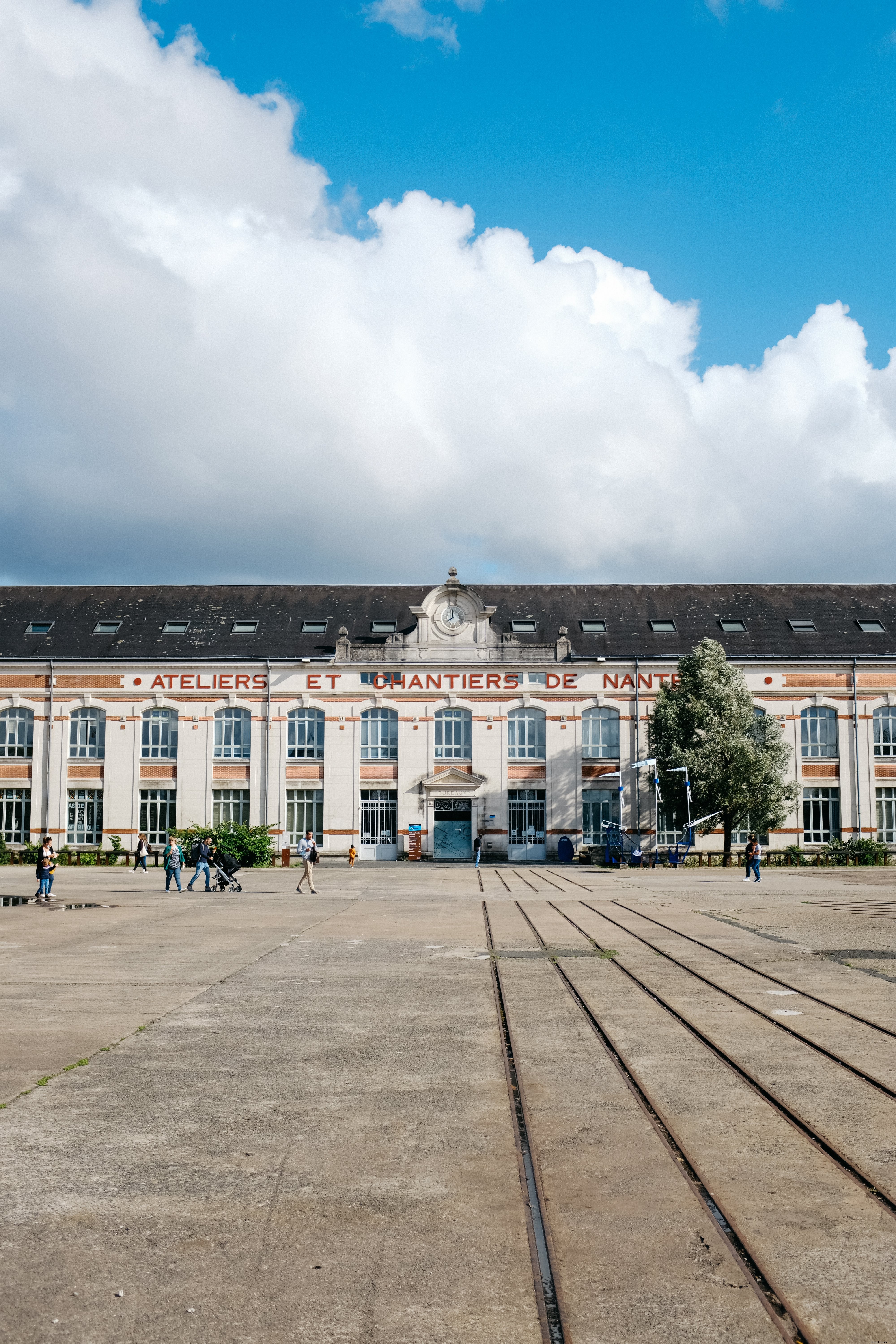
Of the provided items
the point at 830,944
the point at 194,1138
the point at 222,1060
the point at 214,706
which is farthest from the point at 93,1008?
the point at 214,706

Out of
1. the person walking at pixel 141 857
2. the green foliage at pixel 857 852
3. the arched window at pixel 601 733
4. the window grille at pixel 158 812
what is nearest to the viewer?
the person walking at pixel 141 857

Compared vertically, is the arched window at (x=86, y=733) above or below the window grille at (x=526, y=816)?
above

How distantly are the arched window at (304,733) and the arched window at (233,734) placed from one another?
5.80 ft

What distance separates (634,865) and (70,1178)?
38653 mm

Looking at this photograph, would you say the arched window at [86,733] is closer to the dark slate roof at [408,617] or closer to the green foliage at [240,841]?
the dark slate roof at [408,617]

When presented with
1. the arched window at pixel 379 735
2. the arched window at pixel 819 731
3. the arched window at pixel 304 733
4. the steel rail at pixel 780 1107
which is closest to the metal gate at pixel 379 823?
the arched window at pixel 379 735

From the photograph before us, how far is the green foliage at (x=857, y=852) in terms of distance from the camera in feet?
142

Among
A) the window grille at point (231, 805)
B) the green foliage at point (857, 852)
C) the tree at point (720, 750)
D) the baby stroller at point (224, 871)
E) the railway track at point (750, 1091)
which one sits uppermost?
the tree at point (720, 750)

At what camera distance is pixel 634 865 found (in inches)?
1660

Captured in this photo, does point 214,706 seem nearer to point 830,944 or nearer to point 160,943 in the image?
point 160,943

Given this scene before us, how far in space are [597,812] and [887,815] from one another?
512 inches

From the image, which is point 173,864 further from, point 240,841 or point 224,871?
point 240,841

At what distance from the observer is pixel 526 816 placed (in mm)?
46125

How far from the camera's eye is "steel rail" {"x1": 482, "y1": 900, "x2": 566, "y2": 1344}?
→ 12.2 ft
